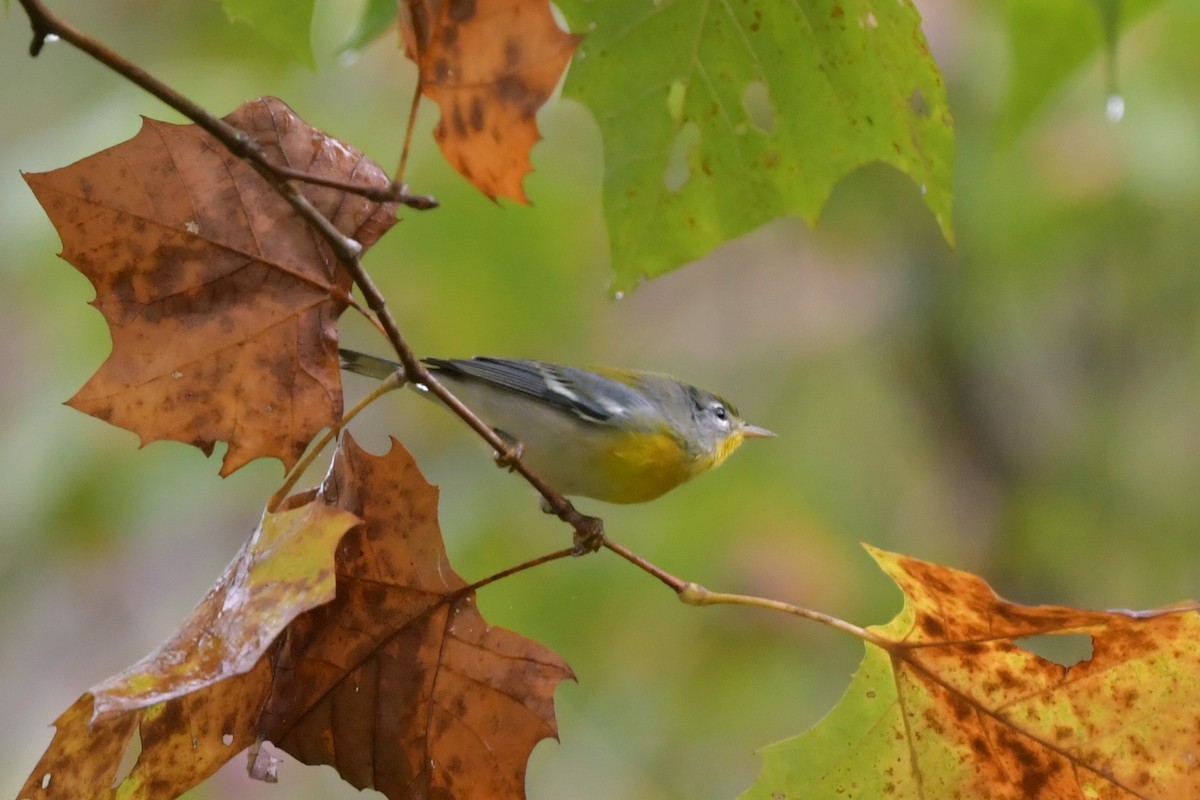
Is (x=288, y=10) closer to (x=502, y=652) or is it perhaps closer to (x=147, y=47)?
(x=502, y=652)

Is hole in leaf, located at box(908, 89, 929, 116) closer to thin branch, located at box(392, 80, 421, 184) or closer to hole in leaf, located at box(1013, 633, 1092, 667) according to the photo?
thin branch, located at box(392, 80, 421, 184)

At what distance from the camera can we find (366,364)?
2.38 meters

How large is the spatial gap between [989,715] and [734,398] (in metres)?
4.03

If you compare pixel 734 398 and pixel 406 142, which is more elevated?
pixel 734 398

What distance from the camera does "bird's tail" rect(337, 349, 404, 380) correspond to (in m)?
2.33

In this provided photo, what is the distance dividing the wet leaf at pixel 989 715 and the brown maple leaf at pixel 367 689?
33 cm

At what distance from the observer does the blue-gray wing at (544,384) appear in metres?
3.07

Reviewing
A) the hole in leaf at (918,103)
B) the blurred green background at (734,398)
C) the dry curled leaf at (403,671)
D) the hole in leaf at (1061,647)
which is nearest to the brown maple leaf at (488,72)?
the dry curled leaf at (403,671)

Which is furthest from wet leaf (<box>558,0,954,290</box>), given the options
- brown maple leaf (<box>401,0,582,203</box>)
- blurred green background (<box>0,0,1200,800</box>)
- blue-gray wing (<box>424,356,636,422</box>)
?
blurred green background (<box>0,0,1200,800</box>)

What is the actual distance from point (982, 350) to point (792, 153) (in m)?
3.73

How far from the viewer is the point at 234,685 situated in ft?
4.09

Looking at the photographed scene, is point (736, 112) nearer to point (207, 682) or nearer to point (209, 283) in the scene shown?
point (209, 283)

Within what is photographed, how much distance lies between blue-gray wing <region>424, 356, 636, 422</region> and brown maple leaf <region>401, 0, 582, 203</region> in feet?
5.66

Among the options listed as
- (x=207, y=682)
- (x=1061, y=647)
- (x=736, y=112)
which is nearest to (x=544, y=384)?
(x=736, y=112)
